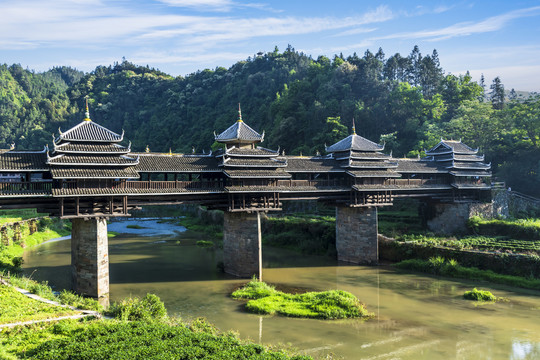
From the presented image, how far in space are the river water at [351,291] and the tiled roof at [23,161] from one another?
8.67 m

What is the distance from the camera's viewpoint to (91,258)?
25.9 meters

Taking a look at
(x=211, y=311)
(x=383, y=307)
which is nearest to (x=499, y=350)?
(x=383, y=307)

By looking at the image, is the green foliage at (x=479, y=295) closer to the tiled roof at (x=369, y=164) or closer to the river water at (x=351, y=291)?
the river water at (x=351, y=291)

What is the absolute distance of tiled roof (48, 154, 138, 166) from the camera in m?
25.0

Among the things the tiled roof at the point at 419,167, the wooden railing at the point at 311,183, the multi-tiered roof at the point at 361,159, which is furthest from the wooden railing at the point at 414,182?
the wooden railing at the point at 311,183

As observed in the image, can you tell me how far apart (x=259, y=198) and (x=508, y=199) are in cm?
3155

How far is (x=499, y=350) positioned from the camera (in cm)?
1995

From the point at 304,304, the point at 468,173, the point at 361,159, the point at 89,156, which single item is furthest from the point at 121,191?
the point at 468,173

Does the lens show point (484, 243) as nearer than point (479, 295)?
No

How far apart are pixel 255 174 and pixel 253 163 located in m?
0.83

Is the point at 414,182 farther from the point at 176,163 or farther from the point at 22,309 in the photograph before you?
the point at 22,309

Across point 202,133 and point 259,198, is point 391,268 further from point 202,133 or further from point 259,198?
point 202,133

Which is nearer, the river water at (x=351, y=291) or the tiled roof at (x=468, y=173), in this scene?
the river water at (x=351, y=291)

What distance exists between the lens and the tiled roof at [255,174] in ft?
101
